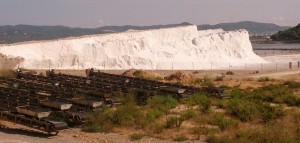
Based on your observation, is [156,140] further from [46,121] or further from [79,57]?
[79,57]

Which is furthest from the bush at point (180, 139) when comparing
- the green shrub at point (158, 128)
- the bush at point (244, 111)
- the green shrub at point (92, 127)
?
the bush at point (244, 111)

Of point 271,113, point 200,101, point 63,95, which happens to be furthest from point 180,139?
point 63,95

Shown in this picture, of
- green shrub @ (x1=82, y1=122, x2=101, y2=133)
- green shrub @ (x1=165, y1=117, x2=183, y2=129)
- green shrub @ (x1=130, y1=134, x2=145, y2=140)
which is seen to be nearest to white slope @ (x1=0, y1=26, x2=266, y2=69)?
green shrub @ (x1=82, y1=122, x2=101, y2=133)

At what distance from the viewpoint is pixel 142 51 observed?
4834cm

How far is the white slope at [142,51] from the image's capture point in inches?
1654

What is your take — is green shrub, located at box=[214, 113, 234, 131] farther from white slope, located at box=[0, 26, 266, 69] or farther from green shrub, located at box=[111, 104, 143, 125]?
white slope, located at box=[0, 26, 266, 69]

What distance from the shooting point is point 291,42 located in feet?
416

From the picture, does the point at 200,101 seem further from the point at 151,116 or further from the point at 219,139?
the point at 219,139

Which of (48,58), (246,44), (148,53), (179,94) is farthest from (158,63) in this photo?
(179,94)

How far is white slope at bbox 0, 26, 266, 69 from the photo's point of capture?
42.0 metres

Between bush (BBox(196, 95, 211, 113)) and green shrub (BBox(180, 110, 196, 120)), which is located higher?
bush (BBox(196, 95, 211, 113))

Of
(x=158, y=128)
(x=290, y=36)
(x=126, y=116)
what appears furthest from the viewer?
(x=290, y=36)

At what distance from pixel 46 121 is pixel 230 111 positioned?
7230 mm

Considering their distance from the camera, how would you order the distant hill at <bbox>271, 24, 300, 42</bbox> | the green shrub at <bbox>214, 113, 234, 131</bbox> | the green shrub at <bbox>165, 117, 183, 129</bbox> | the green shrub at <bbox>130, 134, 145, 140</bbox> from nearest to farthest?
the green shrub at <bbox>130, 134, 145, 140</bbox> → the green shrub at <bbox>214, 113, 234, 131</bbox> → the green shrub at <bbox>165, 117, 183, 129</bbox> → the distant hill at <bbox>271, 24, 300, 42</bbox>
